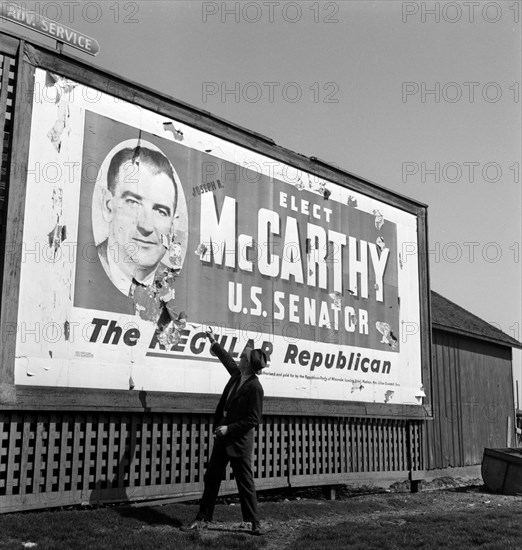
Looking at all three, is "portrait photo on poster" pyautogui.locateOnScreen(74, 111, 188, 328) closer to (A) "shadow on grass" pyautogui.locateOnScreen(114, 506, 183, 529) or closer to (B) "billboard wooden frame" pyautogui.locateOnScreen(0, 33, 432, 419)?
(B) "billboard wooden frame" pyautogui.locateOnScreen(0, 33, 432, 419)

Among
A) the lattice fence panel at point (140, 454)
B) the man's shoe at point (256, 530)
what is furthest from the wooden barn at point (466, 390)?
the man's shoe at point (256, 530)

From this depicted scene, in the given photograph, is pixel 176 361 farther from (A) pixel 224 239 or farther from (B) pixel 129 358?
(A) pixel 224 239

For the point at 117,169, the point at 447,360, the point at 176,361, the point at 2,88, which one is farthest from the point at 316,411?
the point at 447,360

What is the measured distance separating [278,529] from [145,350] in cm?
253

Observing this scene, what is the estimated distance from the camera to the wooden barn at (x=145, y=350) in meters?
7.68

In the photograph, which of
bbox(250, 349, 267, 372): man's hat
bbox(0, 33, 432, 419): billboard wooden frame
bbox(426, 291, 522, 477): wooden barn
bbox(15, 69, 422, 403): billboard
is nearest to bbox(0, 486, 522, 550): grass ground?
bbox(0, 33, 432, 419): billboard wooden frame

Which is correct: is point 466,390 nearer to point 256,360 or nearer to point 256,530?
point 256,530

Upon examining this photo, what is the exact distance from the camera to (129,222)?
885cm

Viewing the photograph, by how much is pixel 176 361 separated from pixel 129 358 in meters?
0.72

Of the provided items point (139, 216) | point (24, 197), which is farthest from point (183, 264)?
point (24, 197)

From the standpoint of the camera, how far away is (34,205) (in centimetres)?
784

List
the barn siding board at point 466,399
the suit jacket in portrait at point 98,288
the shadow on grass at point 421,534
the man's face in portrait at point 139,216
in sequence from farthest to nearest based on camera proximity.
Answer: the barn siding board at point 466,399 → the man's face in portrait at point 139,216 → the suit jacket in portrait at point 98,288 → the shadow on grass at point 421,534

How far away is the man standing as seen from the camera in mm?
7355

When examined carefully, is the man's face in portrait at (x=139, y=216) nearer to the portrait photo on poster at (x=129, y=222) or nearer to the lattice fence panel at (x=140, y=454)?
the portrait photo on poster at (x=129, y=222)
